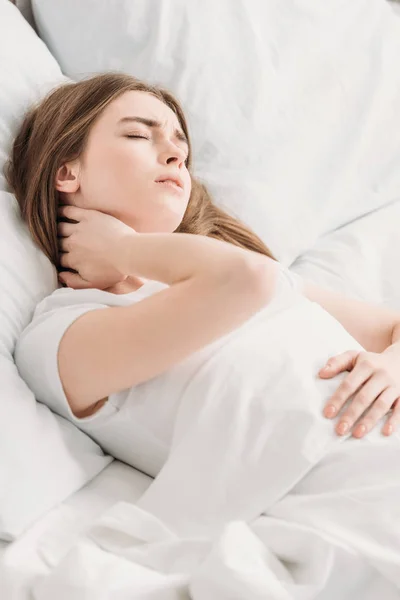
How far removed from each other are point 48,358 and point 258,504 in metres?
0.33

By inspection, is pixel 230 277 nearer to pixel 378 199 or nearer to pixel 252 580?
pixel 252 580

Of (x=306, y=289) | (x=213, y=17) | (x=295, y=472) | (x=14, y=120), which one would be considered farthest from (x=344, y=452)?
(x=213, y=17)

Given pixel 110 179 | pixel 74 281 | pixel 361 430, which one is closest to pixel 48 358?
pixel 74 281

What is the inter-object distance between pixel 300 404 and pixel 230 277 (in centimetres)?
18

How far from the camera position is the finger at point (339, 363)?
103 cm

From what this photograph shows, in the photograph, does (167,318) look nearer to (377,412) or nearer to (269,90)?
(377,412)

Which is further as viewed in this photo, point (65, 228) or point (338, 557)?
point (65, 228)

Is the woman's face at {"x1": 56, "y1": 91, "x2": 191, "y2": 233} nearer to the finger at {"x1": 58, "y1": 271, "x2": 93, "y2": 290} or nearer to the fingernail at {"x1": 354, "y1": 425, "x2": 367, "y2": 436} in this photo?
the finger at {"x1": 58, "y1": 271, "x2": 93, "y2": 290}

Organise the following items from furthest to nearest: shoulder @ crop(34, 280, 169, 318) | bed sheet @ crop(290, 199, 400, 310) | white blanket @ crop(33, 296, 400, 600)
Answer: bed sheet @ crop(290, 199, 400, 310) → shoulder @ crop(34, 280, 169, 318) → white blanket @ crop(33, 296, 400, 600)

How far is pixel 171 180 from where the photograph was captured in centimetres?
119

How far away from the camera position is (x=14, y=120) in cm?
132

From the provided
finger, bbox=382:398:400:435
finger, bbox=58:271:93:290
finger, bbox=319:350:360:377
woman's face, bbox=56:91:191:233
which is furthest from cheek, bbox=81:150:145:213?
finger, bbox=382:398:400:435

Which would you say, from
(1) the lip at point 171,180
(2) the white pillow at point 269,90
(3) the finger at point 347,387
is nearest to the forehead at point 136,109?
(1) the lip at point 171,180

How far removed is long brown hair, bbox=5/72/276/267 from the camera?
3.99ft
